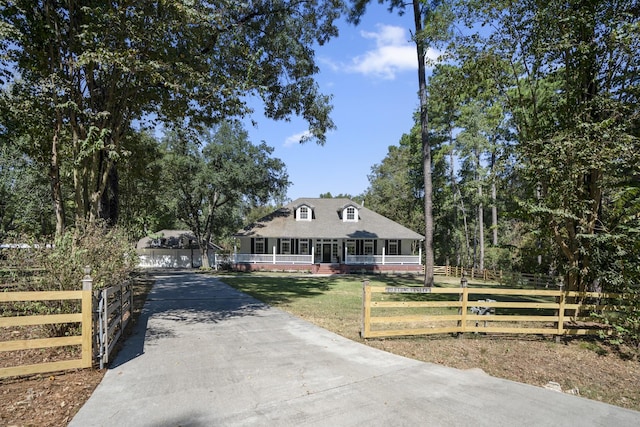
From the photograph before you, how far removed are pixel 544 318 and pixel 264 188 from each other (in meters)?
26.7

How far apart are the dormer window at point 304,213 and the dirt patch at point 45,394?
29.1m

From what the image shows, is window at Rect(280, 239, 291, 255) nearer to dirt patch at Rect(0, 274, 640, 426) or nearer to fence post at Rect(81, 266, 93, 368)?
dirt patch at Rect(0, 274, 640, 426)

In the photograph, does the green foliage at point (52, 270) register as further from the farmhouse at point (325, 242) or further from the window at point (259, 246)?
the window at point (259, 246)

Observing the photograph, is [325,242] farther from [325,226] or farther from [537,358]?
[537,358]

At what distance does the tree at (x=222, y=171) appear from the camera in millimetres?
30812

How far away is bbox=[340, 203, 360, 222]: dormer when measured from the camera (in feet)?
115

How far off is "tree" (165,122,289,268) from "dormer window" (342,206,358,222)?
6013mm

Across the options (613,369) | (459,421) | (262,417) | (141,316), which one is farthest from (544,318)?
(141,316)

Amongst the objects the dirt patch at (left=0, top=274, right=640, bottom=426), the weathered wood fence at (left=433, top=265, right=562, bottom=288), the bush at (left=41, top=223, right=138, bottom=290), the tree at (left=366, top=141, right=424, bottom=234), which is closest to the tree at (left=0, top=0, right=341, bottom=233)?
the bush at (left=41, top=223, right=138, bottom=290)

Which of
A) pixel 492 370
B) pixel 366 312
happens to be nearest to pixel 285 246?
pixel 366 312

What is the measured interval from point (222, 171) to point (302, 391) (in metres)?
28.0

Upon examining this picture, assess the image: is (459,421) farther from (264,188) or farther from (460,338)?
(264,188)

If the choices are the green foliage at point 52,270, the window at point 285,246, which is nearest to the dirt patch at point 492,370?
the green foliage at point 52,270

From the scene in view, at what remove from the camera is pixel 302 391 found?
15.7 ft
